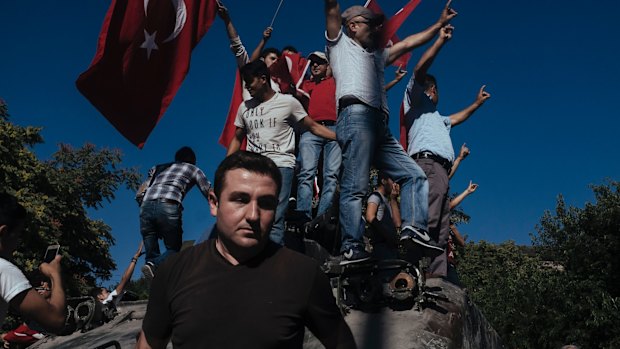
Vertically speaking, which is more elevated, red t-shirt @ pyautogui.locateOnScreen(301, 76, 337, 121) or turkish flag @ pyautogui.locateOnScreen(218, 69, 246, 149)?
turkish flag @ pyautogui.locateOnScreen(218, 69, 246, 149)

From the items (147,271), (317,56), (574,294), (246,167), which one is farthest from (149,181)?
(574,294)

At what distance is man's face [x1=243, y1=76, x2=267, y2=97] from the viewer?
538 cm

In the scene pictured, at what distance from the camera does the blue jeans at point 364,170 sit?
178 inches

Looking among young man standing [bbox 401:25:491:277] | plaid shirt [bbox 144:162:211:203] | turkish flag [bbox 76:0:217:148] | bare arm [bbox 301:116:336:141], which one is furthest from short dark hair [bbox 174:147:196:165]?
young man standing [bbox 401:25:491:277]

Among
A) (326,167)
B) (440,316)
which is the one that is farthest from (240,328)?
(326,167)

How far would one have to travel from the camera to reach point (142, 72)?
674 cm

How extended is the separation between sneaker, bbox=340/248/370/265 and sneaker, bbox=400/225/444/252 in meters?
0.34

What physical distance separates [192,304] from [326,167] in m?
4.10

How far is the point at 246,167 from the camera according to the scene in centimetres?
217

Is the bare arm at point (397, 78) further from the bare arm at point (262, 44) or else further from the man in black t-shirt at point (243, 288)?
the man in black t-shirt at point (243, 288)

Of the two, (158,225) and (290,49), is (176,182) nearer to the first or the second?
(158,225)

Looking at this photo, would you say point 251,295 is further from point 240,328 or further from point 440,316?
point 440,316

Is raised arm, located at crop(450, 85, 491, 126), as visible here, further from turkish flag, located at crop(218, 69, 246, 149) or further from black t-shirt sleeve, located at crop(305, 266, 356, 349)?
black t-shirt sleeve, located at crop(305, 266, 356, 349)

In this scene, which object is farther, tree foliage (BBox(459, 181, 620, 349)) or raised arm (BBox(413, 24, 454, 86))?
tree foliage (BBox(459, 181, 620, 349))
